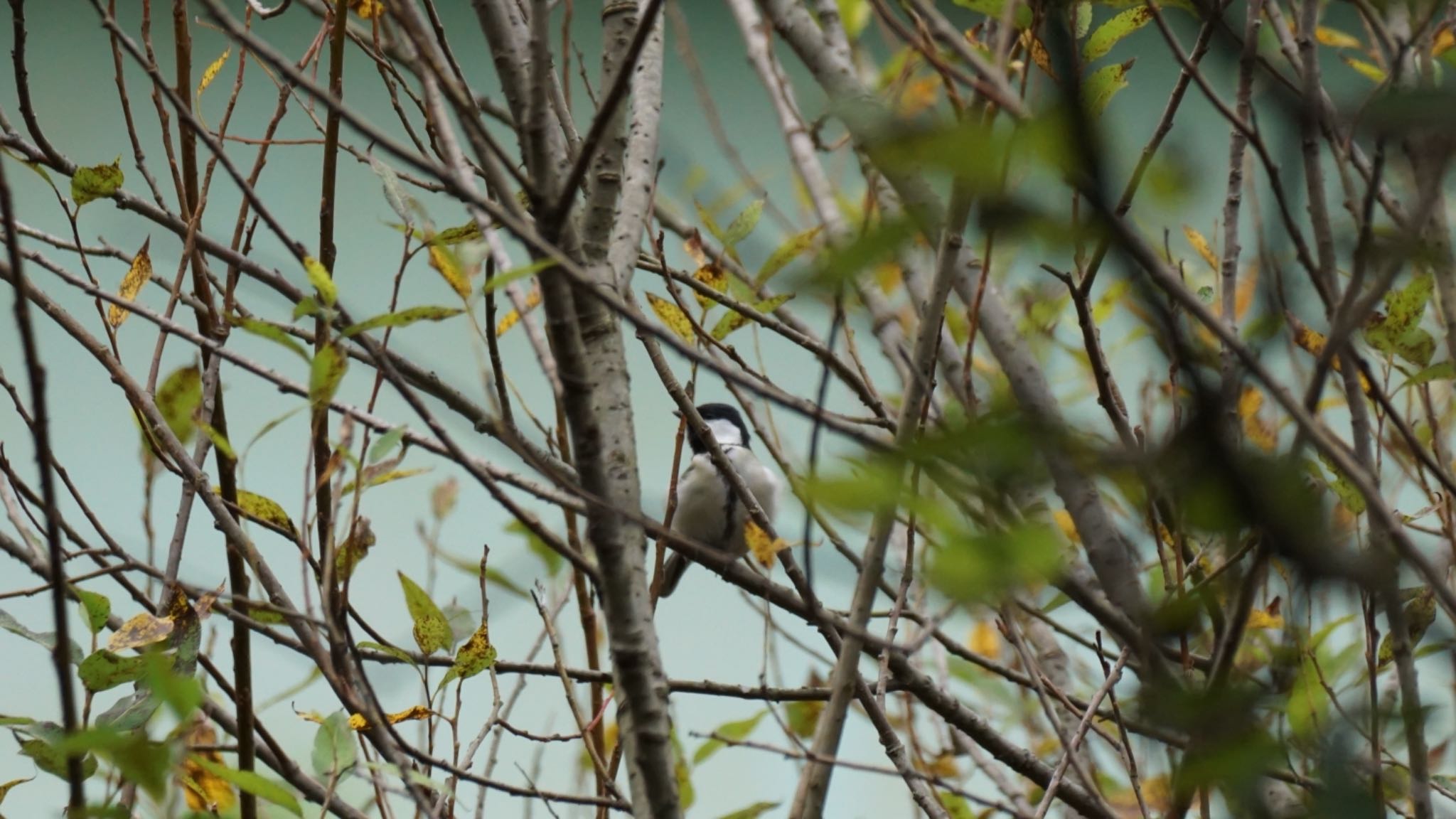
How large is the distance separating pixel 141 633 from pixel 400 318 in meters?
0.33

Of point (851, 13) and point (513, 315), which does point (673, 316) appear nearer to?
point (513, 315)

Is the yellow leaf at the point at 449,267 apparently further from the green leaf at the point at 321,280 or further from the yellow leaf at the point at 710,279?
the yellow leaf at the point at 710,279

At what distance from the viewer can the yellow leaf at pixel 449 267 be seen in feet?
2.86

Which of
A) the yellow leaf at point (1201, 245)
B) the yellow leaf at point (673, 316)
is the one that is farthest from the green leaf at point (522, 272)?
the yellow leaf at point (1201, 245)

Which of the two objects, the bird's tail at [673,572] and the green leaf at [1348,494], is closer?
the green leaf at [1348,494]

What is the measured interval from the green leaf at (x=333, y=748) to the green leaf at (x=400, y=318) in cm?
28

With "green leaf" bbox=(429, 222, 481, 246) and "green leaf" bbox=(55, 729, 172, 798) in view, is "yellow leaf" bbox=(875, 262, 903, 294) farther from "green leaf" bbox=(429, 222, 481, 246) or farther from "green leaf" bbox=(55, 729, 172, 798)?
"green leaf" bbox=(55, 729, 172, 798)

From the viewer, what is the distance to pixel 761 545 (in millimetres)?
1033

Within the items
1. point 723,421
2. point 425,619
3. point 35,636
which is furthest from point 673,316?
point 723,421

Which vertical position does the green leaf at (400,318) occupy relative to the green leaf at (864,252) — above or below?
above

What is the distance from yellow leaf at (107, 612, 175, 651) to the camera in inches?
32.7

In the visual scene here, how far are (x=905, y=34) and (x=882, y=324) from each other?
19.9 inches

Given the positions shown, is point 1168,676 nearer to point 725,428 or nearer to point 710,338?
point 710,338

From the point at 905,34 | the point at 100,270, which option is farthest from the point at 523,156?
the point at 100,270
